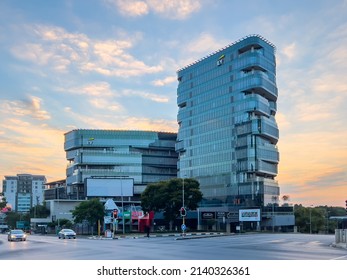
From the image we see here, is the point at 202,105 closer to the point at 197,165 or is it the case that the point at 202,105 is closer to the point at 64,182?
the point at 197,165

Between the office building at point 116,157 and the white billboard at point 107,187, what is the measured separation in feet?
144

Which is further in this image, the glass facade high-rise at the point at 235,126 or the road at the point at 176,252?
the glass facade high-rise at the point at 235,126

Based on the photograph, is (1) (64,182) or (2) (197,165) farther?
(1) (64,182)

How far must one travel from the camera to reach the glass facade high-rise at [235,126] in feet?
426

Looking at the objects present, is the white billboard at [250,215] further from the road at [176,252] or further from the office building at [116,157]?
the road at [176,252]

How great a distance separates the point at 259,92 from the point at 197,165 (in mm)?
30814

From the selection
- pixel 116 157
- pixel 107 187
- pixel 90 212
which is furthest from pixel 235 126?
pixel 90 212

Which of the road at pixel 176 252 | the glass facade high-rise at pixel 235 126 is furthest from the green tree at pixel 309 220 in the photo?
the road at pixel 176 252

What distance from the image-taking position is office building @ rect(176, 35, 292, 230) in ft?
426

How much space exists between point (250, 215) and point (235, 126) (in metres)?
32.5

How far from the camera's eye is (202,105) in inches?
5940

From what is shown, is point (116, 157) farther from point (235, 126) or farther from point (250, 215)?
point (250, 215)
